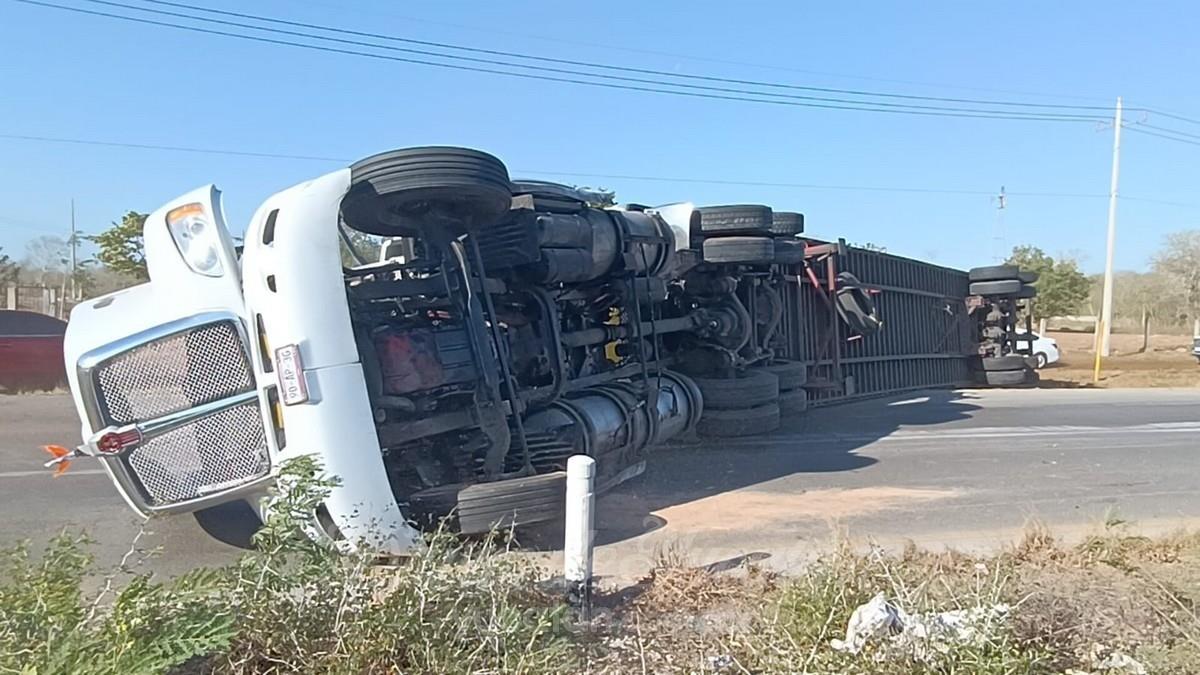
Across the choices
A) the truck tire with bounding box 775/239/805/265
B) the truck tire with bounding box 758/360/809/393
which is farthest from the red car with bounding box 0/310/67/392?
the truck tire with bounding box 775/239/805/265

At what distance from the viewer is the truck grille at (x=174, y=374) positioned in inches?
183

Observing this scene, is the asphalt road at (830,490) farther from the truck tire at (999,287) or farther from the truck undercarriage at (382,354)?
the truck tire at (999,287)

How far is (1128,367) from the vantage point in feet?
100

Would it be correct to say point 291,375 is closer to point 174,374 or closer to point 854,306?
point 174,374

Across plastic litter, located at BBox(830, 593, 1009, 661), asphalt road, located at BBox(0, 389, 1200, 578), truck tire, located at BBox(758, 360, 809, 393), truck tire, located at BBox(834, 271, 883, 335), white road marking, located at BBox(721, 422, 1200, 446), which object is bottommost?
asphalt road, located at BBox(0, 389, 1200, 578)

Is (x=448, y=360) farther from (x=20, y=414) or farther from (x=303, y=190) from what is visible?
(x=20, y=414)

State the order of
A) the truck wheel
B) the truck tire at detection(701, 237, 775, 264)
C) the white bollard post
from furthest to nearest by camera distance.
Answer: the truck tire at detection(701, 237, 775, 264) < the truck wheel < the white bollard post

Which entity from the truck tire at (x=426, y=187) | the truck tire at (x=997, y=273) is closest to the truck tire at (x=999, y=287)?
the truck tire at (x=997, y=273)

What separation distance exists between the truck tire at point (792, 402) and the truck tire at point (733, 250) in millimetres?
1928

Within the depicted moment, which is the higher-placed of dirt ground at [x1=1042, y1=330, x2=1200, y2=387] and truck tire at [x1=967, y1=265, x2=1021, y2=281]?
truck tire at [x1=967, y1=265, x2=1021, y2=281]

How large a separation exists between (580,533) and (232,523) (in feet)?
9.01

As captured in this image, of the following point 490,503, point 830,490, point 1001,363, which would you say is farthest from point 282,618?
point 1001,363

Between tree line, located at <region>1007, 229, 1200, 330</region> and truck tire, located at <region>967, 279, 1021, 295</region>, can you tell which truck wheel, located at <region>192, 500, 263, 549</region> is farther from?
tree line, located at <region>1007, 229, 1200, 330</region>

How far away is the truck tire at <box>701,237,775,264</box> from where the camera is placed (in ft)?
29.9
